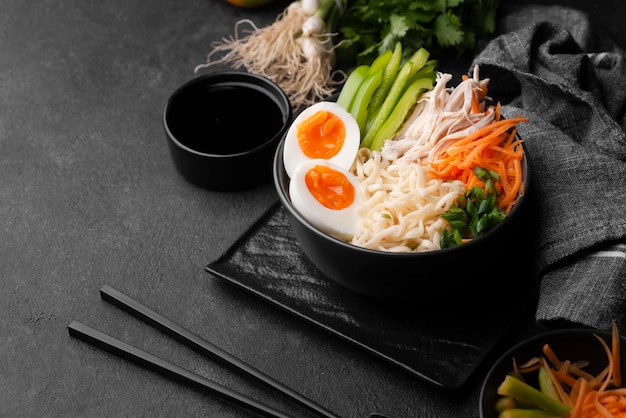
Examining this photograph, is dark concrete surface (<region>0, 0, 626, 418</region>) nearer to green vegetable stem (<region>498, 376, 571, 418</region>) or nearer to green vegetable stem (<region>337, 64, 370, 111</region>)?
green vegetable stem (<region>498, 376, 571, 418</region>)

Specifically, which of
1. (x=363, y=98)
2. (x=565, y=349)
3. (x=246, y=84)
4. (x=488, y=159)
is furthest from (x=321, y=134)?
(x=565, y=349)

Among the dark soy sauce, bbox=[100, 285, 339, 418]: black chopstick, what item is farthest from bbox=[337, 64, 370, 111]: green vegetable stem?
bbox=[100, 285, 339, 418]: black chopstick

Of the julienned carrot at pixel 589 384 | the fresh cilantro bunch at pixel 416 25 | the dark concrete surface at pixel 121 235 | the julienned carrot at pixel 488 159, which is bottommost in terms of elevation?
the dark concrete surface at pixel 121 235

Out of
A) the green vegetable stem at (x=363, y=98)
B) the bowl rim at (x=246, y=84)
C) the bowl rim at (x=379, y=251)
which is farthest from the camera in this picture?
the bowl rim at (x=246, y=84)

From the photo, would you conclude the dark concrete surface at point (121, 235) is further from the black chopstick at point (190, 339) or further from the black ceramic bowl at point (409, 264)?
the black ceramic bowl at point (409, 264)

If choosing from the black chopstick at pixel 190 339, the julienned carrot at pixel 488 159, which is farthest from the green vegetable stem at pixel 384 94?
the black chopstick at pixel 190 339
